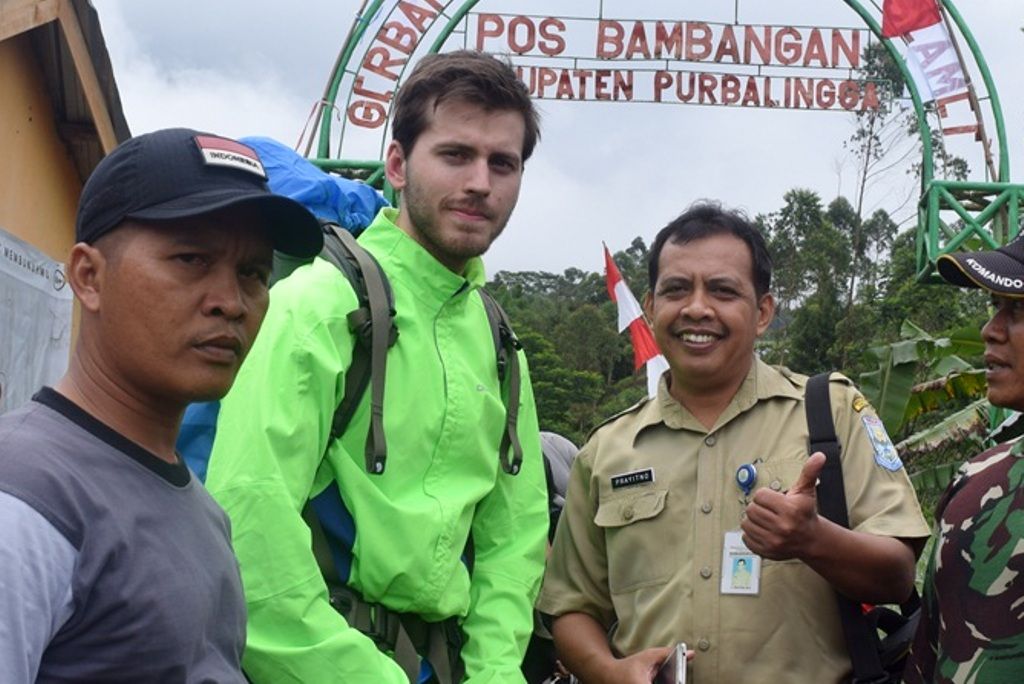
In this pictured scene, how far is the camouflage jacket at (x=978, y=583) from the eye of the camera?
2.57 meters

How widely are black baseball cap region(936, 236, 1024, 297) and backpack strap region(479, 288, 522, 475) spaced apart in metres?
1.16

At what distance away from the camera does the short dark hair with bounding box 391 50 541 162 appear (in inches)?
123

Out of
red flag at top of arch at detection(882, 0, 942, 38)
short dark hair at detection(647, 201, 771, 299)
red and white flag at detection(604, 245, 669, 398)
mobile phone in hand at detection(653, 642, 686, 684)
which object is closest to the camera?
mobile phone in hand at detection(653, 642, 686, 684)

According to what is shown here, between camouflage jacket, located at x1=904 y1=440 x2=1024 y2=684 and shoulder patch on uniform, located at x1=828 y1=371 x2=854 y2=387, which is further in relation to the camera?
shoulder patch on uniform, located at x1=828 y1=371 x2=854 y2=387

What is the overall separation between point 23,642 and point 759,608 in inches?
81.4

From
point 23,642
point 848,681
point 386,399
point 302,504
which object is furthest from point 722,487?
point 23,642

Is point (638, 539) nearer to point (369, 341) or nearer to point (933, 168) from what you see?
point (369, 341)

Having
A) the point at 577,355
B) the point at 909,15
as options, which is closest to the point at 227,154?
the point at 909,15

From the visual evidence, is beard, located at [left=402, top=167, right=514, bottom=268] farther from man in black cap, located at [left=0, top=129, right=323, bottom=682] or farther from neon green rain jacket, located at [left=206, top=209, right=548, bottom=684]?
man in black cap, located at [left=0, top=129, right=323, bottom=682]

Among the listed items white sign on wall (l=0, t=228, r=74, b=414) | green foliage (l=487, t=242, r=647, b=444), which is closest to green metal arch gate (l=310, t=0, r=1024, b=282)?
white sign on wall (l=0, t=228, r=74, b=414)

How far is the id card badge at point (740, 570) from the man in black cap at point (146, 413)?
150 centimetres

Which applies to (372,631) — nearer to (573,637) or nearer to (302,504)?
(302,504)

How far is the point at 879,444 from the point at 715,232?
2.50 feet

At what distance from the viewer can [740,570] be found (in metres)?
3.14
